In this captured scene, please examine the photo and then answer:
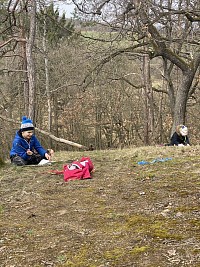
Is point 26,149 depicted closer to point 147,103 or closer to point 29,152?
point 29,152

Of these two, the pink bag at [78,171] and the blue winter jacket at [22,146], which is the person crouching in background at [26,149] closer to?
the blue winter jacket at [22,146]

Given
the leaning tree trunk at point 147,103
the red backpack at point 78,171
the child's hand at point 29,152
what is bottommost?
the red backpack at point 78,171

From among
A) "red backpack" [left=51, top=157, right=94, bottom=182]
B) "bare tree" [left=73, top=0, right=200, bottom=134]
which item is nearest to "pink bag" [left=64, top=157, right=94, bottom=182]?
"red backpack" [left=51, top=157, right=94, bottom=182]

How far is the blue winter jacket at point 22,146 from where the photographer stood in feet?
24.6

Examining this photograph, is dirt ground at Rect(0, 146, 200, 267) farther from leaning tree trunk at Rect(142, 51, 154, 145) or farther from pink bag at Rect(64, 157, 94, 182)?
leaning tree trunk at Rect(142, 51, 154, 145)

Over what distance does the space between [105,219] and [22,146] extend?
4.26 meters

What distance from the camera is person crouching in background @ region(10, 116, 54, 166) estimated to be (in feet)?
24.4

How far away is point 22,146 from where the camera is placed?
7551 millimetres

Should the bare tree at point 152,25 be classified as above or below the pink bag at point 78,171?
above

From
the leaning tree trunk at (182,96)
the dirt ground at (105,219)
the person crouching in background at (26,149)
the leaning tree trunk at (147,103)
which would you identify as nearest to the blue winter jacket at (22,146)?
the person crouching in background at (26,149)

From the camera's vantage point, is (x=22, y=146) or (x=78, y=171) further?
(x=22, y=146)

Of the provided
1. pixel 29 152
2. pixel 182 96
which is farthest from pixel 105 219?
pixel 182 96

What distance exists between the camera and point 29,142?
7621 millimetres

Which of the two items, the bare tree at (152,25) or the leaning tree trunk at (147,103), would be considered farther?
the leaning tree trunk at (147,103)
